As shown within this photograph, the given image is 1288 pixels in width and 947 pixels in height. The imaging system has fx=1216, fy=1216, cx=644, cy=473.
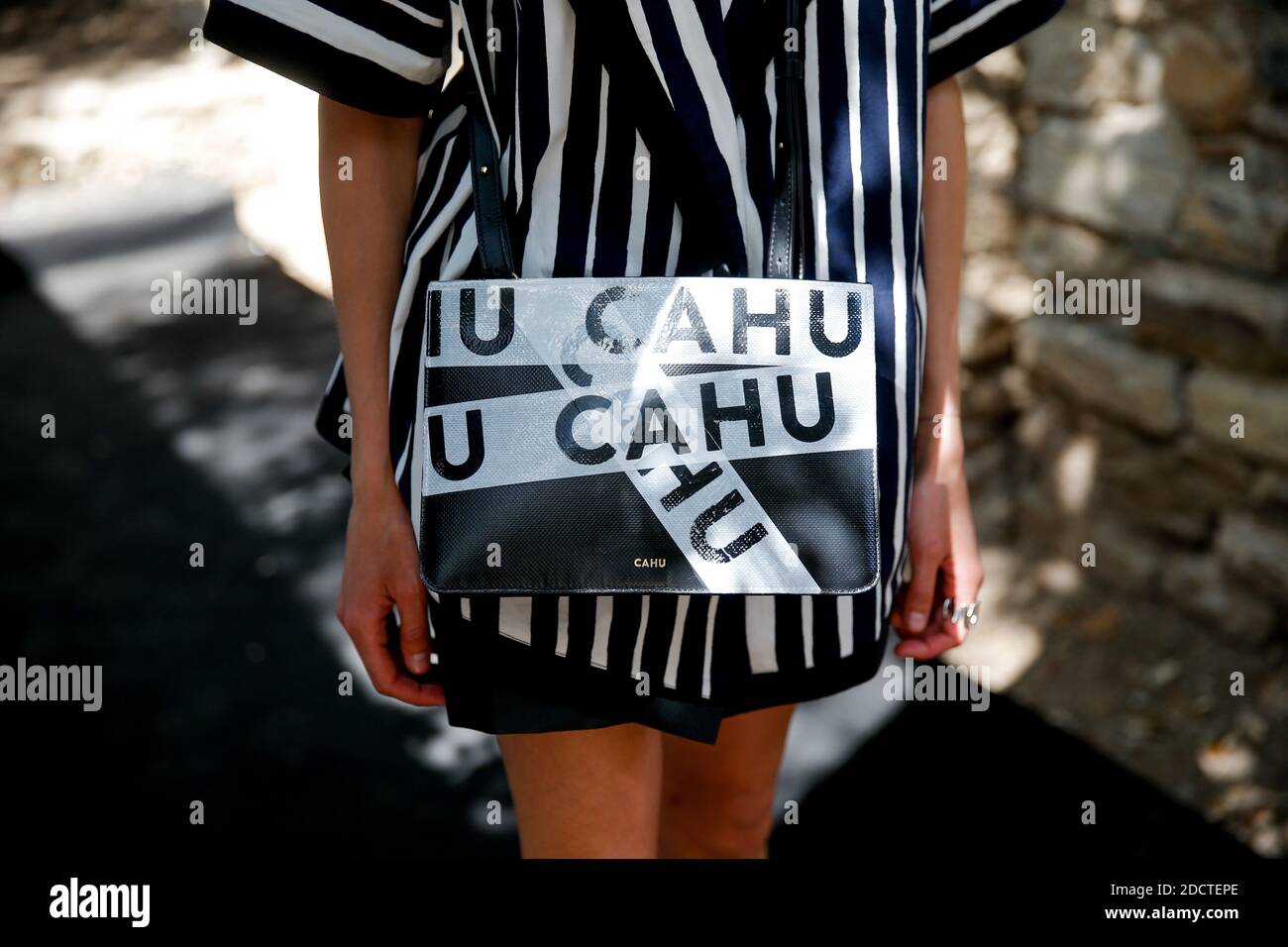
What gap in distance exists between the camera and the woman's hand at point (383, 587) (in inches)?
43.0

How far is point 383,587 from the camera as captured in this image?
111 cm

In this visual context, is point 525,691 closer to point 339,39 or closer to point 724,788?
point 724,788

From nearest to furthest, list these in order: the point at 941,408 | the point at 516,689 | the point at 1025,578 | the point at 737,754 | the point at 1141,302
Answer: the point at 516,689 → the point at 941,408 → the point at 737,754 → the point at 1141,302 → the point at 1025,578

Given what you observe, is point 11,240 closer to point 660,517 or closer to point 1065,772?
point 1065,772

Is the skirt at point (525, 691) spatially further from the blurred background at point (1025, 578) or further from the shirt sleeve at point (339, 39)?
the blurred background at point (1025, 578)

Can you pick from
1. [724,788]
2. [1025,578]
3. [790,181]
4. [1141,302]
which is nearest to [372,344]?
[790,181]

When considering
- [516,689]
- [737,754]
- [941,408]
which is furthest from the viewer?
[737,754]

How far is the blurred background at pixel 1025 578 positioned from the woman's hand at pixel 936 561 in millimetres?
1067

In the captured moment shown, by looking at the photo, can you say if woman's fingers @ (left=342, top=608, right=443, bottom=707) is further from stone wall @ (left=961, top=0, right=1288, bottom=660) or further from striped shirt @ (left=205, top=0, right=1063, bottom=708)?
stone wall @ (left=961, top=0, right=1288, bottom=660)

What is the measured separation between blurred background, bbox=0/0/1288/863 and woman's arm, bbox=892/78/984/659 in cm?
113

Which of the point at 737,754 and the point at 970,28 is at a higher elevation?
the point at 970,28

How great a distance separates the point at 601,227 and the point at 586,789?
0.54 metres
